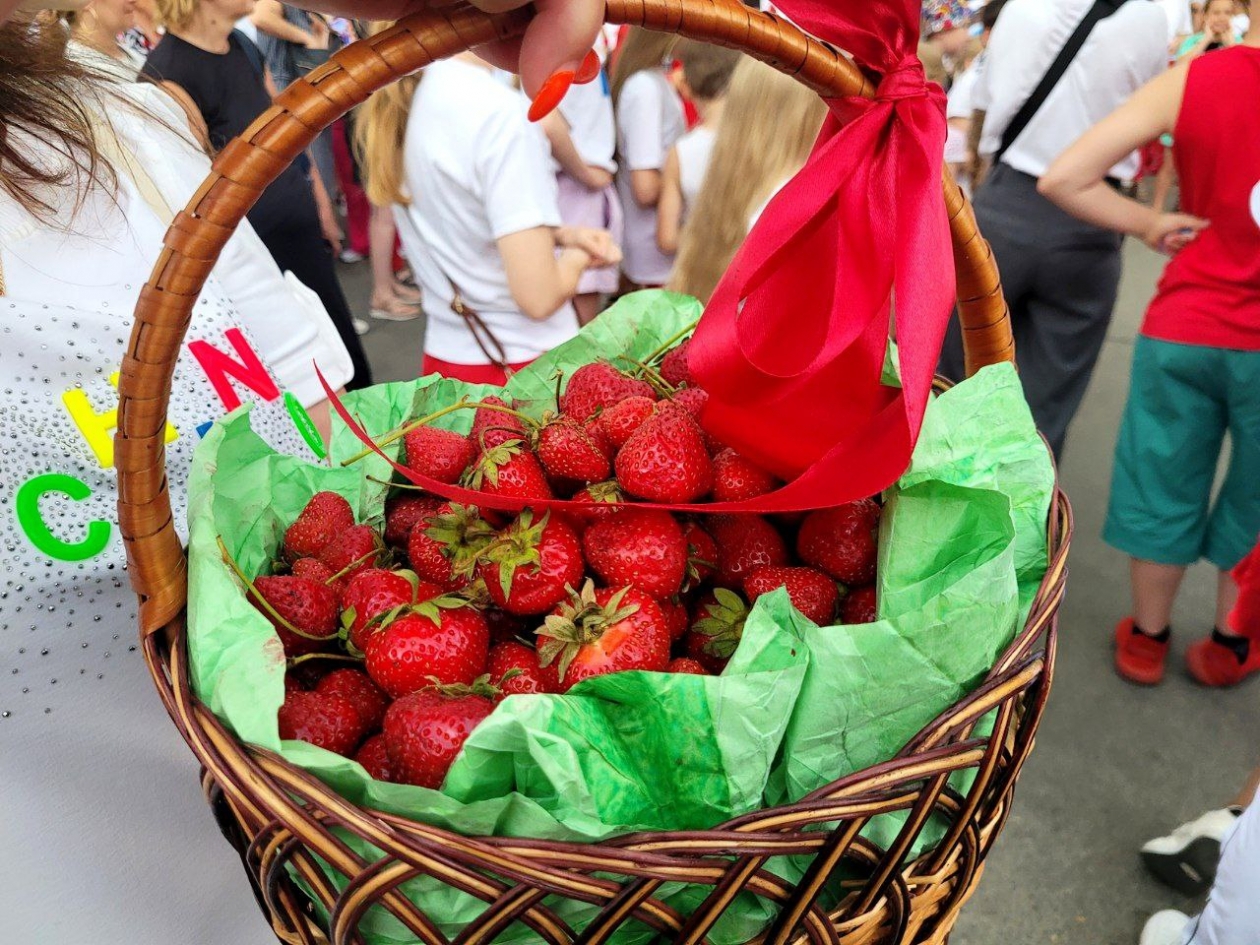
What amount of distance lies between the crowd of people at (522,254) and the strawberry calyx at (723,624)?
387 millimetres

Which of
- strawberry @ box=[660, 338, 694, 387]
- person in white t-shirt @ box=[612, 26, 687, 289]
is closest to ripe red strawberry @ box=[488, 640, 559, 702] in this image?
strawberry @ box=[660, 338, 694, 387]

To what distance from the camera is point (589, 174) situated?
2480 mm

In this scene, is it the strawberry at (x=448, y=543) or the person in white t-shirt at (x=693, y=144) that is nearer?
the strawberry at (x=448, y=543)

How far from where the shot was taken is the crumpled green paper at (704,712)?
520 millimetres

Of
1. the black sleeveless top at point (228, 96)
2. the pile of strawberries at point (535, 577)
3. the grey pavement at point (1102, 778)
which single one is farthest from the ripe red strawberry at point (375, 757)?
the black sleeveless top at point (228, 96)

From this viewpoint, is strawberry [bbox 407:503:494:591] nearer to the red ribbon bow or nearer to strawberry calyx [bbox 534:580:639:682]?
strawberry calyx [bbox 534:580:639:682]

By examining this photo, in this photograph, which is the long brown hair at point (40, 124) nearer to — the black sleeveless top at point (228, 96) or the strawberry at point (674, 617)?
the strawberry at point (674, 617)

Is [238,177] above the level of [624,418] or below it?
above

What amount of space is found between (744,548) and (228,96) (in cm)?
219

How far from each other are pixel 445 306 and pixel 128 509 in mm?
1474

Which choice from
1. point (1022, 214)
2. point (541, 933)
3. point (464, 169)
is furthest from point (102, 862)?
point (1022, 214)

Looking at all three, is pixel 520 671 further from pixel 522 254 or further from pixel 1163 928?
pixel 1163 928

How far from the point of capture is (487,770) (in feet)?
1.75

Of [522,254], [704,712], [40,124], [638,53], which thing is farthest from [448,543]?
[638,53]
